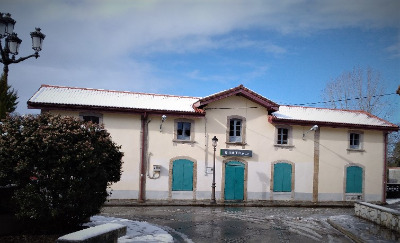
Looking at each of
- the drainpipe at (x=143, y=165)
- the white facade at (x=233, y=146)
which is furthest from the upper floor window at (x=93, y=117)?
the drainpipe at (x=143, y=165)

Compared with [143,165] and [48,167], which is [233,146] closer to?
[143,165]

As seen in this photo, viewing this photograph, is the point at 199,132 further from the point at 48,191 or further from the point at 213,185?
the point at 48,191

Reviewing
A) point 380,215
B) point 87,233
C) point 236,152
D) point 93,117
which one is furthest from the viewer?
point 236,152

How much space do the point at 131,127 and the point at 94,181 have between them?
10.5 metres

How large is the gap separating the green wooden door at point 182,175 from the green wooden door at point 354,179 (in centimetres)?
995

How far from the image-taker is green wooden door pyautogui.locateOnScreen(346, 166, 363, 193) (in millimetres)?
21719

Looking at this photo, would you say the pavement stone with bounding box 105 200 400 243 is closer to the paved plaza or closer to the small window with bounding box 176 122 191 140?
the paved plaza

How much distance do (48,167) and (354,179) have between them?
19.2 m

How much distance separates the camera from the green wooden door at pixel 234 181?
19.8 meters

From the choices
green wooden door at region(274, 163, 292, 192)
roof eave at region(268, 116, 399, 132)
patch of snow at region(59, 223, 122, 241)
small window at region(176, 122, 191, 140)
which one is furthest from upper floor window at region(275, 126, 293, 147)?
patch of snow at region(59, 223, 122, 241)

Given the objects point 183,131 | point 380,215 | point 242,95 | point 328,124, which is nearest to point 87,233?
point 380,215

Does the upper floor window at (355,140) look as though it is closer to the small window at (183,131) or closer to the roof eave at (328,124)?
the roof eave at (328,124)

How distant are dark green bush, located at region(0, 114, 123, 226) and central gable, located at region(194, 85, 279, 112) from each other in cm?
1127

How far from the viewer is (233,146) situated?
20.1 meters
